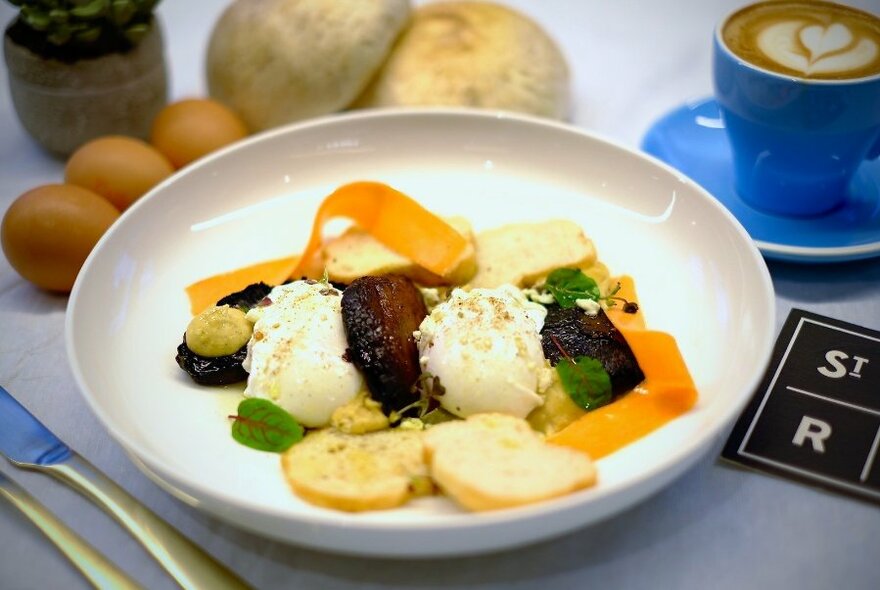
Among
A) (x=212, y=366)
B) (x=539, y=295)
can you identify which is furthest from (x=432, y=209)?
(x=212, y=366)

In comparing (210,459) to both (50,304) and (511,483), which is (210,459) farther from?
(50,304)

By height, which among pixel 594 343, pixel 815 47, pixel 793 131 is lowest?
pixel 594 343

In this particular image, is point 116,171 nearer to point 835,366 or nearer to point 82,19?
point 82,19

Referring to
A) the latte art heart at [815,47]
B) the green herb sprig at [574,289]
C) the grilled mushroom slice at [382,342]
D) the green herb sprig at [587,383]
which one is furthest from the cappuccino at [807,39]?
the grilled mushroom slice at [382,342]

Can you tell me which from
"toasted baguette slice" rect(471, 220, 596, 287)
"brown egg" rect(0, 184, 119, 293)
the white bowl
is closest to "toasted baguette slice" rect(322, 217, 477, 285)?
"toasted baguette slice" rect(471, 220, 596, 287)

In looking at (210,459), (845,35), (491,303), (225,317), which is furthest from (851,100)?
(210,459)

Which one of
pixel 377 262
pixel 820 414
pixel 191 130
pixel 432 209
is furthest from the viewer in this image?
pixel 191 130

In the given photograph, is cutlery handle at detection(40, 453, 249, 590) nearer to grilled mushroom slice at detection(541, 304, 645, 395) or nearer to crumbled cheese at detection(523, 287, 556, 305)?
grilled mushroom slice at detection(541, 304, 645, 395)
